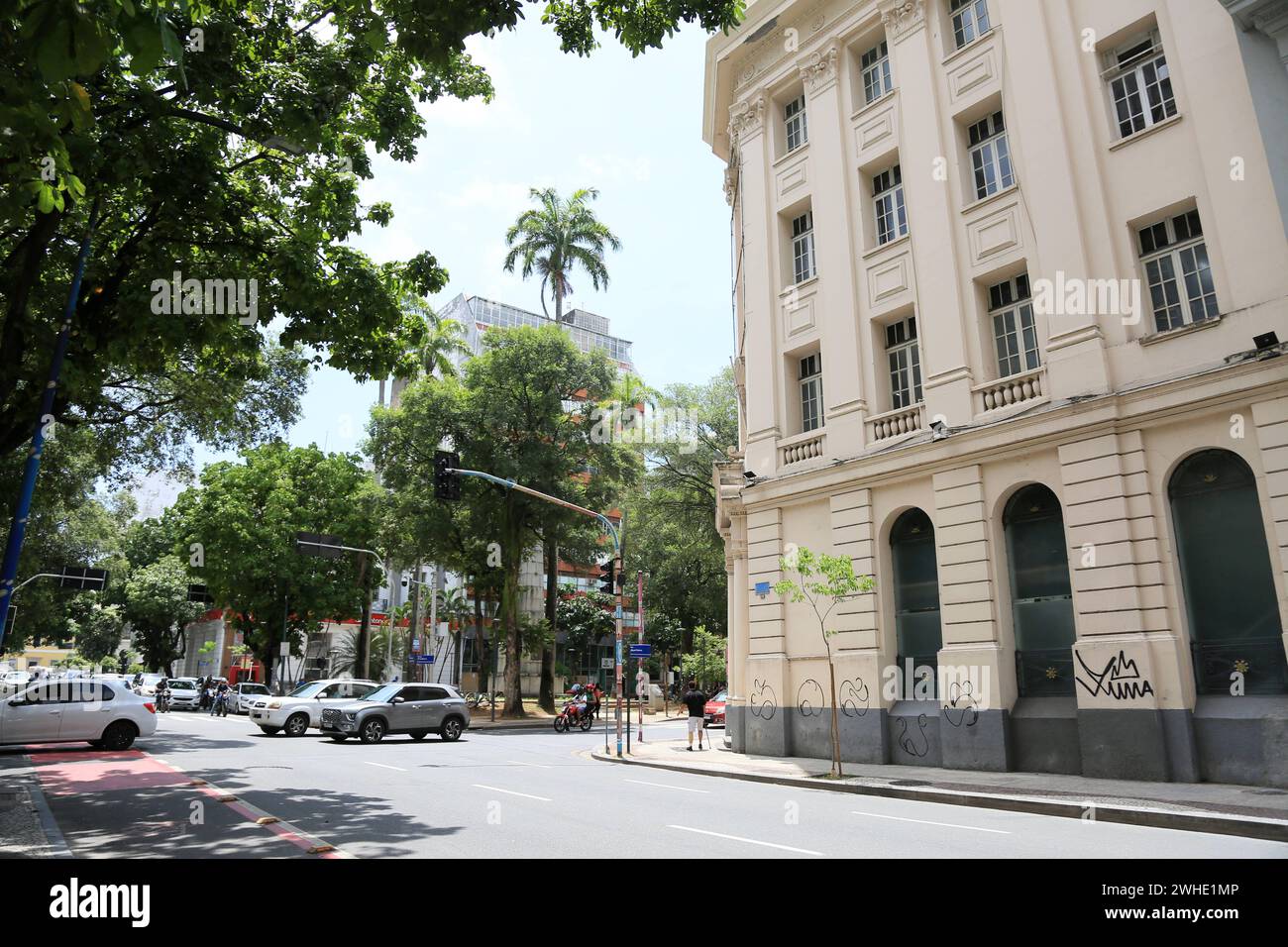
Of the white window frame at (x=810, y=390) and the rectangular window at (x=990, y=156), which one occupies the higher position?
the rectangular window at (x=990, y=156)

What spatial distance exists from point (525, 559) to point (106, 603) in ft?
167

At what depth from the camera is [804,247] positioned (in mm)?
21203

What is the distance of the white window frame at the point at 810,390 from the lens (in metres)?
20.0

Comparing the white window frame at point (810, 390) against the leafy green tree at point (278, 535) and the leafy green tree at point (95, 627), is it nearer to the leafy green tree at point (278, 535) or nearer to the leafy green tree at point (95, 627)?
the leafy green tree at point (278, 535)

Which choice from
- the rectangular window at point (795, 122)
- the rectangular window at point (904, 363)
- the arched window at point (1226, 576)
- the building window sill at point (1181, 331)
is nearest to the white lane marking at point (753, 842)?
the arched window at point (1226, 576)

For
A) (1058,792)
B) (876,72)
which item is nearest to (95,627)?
(876,72)

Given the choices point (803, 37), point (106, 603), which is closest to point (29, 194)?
point (803, 37)

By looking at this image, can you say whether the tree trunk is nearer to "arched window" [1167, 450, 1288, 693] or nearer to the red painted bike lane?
the red painted bike lane

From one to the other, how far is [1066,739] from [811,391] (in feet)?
32.2

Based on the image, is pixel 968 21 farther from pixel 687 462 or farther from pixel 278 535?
pixel 278 535

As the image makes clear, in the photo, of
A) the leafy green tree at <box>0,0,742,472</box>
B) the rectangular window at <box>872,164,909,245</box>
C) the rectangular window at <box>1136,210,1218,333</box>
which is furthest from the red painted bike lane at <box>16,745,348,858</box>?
the rectangular window at <box>872,164,909,245</box>

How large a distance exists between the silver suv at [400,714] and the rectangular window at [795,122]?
1883cm

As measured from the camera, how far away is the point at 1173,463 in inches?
525

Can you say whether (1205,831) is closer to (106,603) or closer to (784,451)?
(784,451)
